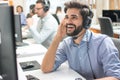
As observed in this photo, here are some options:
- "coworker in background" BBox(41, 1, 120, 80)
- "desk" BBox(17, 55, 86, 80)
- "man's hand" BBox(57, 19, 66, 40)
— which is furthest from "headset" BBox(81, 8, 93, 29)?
"desk" BBox(17, 55, 86, 80)

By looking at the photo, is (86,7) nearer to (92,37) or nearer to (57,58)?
(92,37)

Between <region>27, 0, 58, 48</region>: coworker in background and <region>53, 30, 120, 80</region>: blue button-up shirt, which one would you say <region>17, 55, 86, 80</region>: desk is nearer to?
<region>53, 30, 120, 80</region>: blue button-up shirt

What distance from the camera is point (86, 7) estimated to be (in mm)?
1466

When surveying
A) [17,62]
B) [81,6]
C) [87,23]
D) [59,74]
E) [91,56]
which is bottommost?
[59,74]

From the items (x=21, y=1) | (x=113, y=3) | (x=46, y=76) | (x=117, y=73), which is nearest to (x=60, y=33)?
(x=46, y=76)

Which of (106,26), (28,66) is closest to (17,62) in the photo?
(28,66)

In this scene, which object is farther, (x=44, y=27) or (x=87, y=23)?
(x=44, y=27)

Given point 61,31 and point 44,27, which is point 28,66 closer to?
point 61,31

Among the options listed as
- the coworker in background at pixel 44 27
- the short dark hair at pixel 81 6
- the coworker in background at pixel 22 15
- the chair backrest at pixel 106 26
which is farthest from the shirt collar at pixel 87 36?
the coworker in background at pixel 22 15

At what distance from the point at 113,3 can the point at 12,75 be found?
19.8 feet

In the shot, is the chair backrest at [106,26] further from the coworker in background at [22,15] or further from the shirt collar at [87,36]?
the shirt collar at [87,36]

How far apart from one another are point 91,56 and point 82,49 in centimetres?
8

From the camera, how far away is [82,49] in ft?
4.85

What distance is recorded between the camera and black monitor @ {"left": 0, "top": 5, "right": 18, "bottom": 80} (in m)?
0.68
